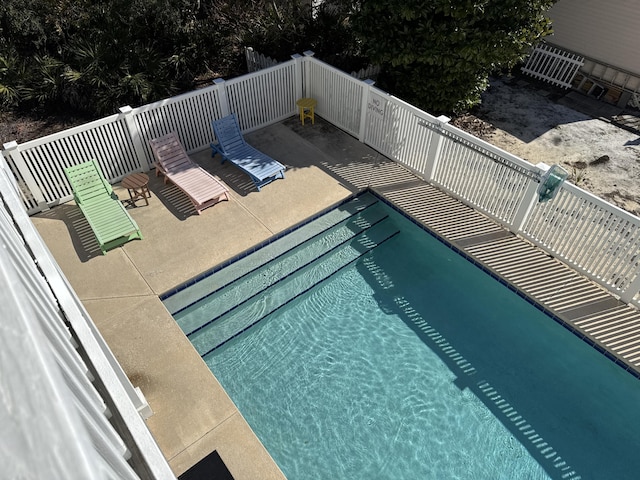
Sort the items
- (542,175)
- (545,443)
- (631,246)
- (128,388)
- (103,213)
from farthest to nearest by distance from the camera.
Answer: (103,213) < (542,175) < (631,246) < (545,443) < (128,388)

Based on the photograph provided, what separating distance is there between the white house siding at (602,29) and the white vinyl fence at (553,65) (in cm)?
40

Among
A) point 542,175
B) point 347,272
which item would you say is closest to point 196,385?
point 347,272

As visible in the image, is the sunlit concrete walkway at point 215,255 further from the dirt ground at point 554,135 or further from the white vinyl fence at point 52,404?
the dirt ground at point 554,135

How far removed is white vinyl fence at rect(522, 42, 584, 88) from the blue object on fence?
7761 mm

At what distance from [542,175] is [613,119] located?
22.8 ft

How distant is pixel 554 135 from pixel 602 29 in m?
3.94

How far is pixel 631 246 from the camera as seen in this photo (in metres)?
6.78

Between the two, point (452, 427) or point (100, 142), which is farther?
point (100, 142)

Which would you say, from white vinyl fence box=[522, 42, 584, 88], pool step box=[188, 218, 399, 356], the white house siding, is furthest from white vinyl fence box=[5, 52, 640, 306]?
the white house siding

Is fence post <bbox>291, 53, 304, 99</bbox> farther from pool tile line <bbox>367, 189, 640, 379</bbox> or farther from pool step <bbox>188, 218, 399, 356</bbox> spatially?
pool step <bbox>188, 218, 399, 356</bbox>

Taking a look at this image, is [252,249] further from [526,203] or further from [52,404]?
[52,404]

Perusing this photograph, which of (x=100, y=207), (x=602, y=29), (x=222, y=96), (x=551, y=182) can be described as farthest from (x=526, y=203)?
(x=602, y=29)

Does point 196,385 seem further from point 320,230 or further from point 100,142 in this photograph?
point 100,142

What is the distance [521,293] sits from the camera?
297 inches
